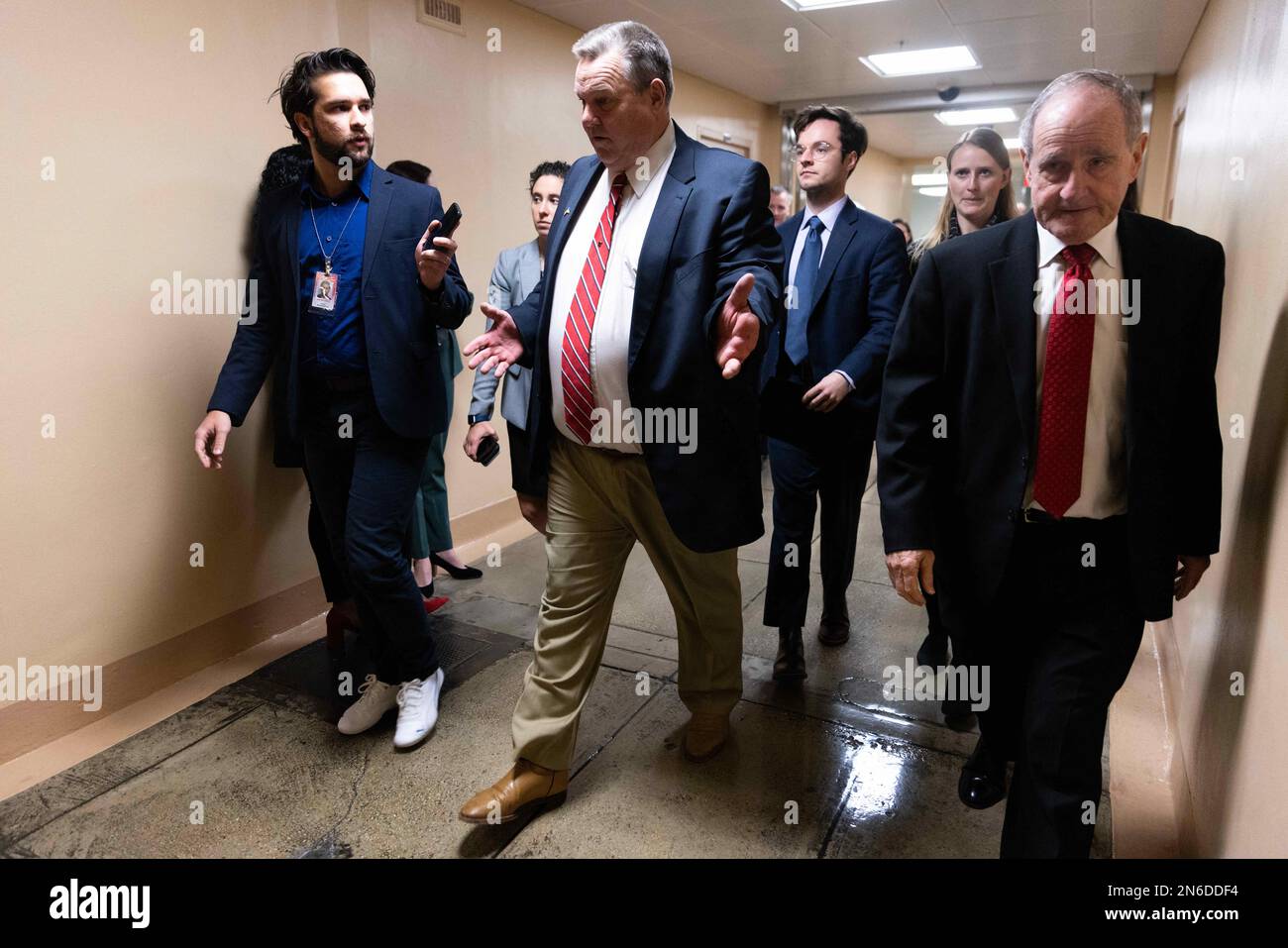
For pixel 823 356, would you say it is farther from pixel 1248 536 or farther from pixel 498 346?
pixel 1248 536

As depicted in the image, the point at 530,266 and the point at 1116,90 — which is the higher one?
the point at 1116,90

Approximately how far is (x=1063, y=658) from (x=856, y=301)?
1.53 m

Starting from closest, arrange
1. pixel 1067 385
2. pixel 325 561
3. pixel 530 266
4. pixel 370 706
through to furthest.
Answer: pixel 1067 385 < pixel 370 706 < pixel 325 561 < pixel 530 266

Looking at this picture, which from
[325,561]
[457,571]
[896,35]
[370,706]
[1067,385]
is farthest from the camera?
[896,35]

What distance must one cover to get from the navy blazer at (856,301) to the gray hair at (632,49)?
942mm

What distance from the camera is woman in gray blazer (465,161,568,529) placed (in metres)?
2.34

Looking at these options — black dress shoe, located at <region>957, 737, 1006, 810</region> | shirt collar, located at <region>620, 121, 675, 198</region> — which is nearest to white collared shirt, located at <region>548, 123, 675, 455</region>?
shirt collar, located at <region>620, 121, 675, 198</region>

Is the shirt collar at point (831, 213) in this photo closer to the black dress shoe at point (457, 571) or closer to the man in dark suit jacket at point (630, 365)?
the man in dark suit jacket at point (630, 365)


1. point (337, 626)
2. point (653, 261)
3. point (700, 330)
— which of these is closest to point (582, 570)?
point (700, 330)

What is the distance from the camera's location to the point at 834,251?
9.43 ft

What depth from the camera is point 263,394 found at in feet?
10.8

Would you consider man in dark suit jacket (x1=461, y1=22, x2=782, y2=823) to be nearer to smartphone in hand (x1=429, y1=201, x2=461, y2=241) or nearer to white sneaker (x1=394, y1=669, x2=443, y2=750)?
smartphone in hand (x1=429, y1=201, x2=461, y2=241)
